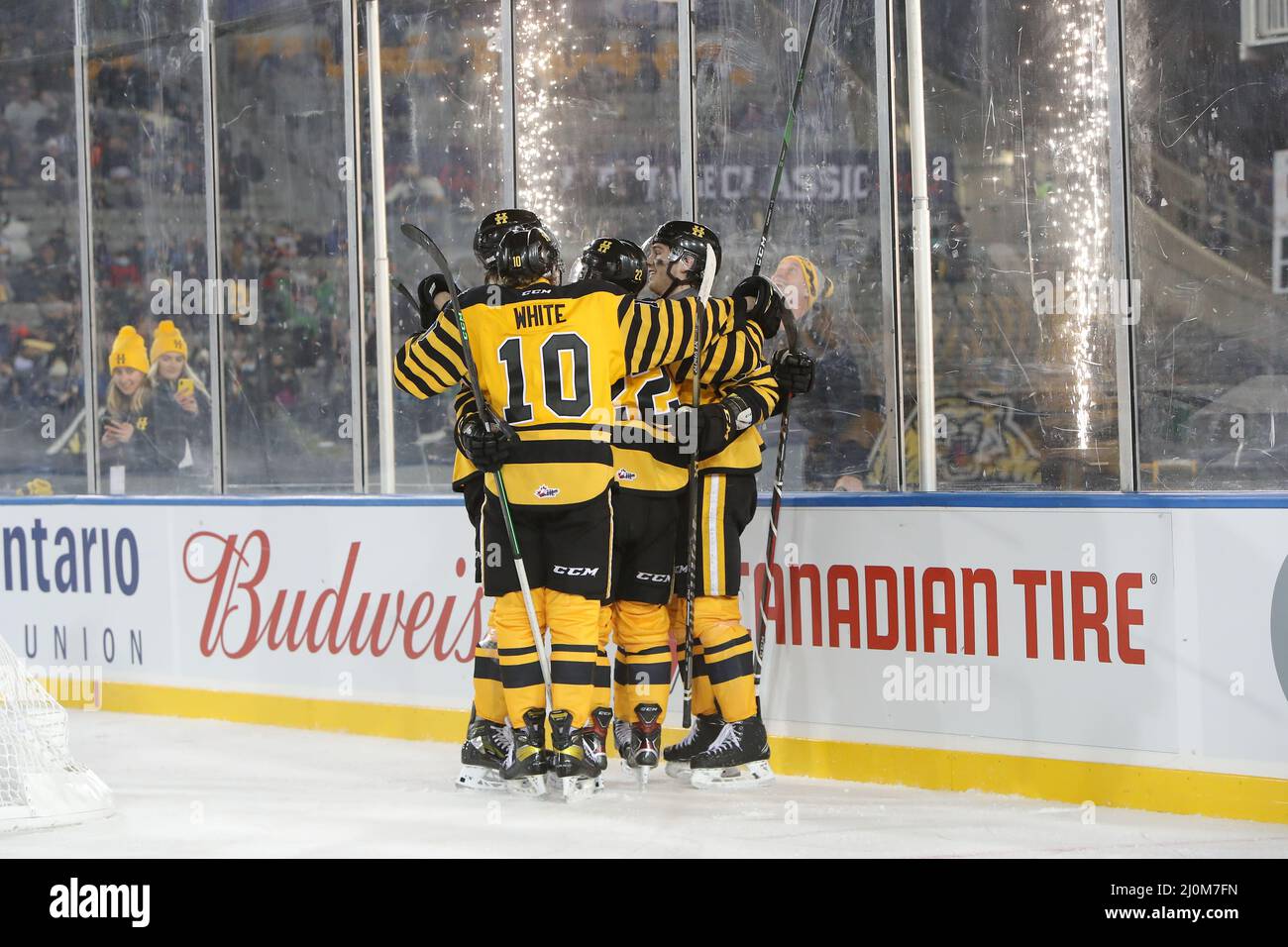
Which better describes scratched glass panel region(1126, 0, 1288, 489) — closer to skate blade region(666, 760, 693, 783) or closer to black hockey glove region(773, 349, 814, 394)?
black hockey glove region(773, 349, 814, 394)

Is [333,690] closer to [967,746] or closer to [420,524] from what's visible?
[420,524]

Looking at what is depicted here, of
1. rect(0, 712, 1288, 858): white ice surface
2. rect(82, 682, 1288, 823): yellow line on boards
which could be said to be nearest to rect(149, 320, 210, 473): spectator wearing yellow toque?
rect(82, 682, 1288, 823): yellow line on boards

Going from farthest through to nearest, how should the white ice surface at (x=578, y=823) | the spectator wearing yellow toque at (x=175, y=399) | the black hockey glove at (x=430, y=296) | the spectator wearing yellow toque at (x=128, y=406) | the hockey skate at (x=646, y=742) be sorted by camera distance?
1. the spectator wearing yellow toque at (x=128, y=406)
2. the spectator wearing yellow toque at (x=175, y=399)
3. the black hockey glove at (x=430, y=296)
4. the hockey skate at (x=646, y=742)
5. the white ice surface at (x=578, y=823)

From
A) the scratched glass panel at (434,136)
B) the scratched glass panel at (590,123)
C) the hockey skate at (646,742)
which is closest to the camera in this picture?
the hockey skate at (646,742)

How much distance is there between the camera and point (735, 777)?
4715mm

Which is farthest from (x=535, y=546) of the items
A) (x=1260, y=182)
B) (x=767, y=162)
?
(x=1260, y=182)

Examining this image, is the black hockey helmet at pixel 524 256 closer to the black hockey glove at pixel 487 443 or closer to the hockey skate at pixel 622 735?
the black hockey glove at pixel 487 443

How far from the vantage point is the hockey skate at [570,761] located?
14.6 feet

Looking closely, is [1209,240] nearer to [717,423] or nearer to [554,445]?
[717,423]

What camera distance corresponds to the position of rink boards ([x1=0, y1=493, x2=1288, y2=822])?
13.6 feet

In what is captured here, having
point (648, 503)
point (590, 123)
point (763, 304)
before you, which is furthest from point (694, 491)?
point (590, 123)

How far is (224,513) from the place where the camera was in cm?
635

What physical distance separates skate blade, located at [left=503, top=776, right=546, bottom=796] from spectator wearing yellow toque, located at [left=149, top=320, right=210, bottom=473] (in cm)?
316

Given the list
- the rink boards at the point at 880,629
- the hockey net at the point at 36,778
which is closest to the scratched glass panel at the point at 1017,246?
the rink boards at the point at 880,629
